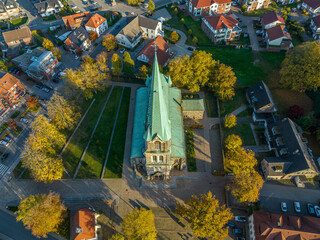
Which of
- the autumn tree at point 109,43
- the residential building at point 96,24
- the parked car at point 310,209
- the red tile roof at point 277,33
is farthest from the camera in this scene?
the residential building at point 96,24

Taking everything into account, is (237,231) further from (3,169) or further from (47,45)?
(47,45)

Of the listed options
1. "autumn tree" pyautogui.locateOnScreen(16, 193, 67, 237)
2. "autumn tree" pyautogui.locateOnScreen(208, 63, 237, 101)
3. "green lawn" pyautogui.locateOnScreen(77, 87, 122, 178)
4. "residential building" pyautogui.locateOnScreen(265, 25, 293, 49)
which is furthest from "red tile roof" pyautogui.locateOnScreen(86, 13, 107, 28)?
"autumn tree" pyautogui.locateOnScreen(16, 193, 67, 237)

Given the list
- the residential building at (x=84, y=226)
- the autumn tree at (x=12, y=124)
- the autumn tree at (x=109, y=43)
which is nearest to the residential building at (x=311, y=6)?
the autumn tree at (x=109, y=43)

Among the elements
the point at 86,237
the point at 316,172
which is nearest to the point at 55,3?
the point at 86,237

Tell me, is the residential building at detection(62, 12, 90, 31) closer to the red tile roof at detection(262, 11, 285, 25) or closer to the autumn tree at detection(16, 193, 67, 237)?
the autumn tree at detection(16, 193, 67, 237)

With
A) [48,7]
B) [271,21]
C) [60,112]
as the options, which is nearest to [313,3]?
[271,21]

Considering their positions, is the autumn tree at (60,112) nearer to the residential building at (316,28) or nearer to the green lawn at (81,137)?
the green lawn at (81,137)
